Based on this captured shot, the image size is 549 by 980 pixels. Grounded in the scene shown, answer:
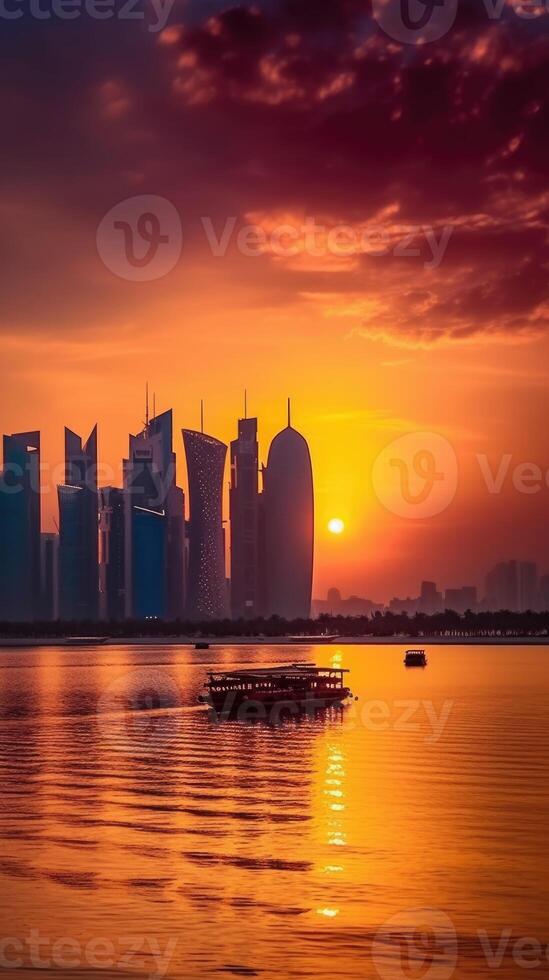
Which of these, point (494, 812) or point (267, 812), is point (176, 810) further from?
point (494, 812)

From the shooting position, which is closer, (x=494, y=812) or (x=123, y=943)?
(x=123, y=943)

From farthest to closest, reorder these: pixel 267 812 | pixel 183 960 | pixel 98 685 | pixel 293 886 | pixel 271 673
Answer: pixel 98 685, pixel 271 673, pixel 267 812, pixel 293 886, pixel 183 960

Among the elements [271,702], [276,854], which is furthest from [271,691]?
[276,854]

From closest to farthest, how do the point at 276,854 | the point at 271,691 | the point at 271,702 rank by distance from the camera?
the point at 276,854, the point at 271,702, the point at 271,691

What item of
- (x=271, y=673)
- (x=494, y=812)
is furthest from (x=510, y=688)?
(x=494, y=812)

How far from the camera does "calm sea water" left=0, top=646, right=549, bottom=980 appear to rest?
105 ft

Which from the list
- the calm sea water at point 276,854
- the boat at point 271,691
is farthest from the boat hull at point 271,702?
the calm sea water at point 276,854

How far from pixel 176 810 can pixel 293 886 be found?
14.9m

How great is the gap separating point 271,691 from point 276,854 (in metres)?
72.1

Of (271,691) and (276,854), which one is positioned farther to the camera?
(271,691)

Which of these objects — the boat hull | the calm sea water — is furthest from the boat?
the calm sea water

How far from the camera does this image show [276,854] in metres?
43.3

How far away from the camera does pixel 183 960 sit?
31297 mm

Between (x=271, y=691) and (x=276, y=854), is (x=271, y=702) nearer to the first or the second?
(x=271, y=691)
